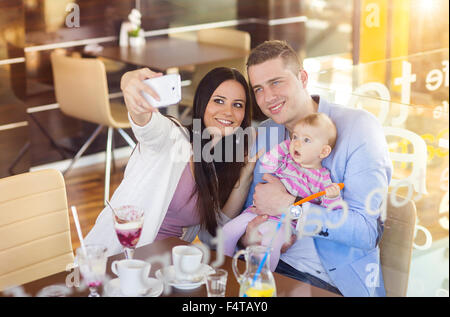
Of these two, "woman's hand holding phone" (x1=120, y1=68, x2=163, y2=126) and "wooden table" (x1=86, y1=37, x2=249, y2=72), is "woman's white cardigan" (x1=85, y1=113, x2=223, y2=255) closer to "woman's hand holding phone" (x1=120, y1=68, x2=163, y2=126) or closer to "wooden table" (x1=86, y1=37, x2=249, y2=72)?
"woman's hand holding phone" (x1=120, y1=68, x2=163, y2=126)

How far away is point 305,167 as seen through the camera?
1.95 meters

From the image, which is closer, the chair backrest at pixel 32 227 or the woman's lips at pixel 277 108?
the chair backrest at pixel 32 227

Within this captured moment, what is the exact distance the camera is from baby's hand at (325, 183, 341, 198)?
188cm

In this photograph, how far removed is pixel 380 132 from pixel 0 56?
2311 millimetres

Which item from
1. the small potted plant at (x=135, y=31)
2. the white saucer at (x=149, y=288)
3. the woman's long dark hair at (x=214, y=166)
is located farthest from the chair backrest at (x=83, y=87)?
the white saucer at (x=149, y=288)

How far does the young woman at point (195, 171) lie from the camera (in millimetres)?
2008

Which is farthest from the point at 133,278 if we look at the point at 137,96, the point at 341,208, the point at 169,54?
the point at 169,54

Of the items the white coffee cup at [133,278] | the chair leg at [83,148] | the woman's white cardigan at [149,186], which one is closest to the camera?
the white coffee cup at [133,278]

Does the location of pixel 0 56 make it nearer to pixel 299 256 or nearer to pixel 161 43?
pixel 161 43

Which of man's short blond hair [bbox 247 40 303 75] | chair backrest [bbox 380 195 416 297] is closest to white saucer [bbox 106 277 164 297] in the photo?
chair backrest [bbox 380 195 416 297]

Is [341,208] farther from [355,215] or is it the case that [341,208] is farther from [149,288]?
[149,288]

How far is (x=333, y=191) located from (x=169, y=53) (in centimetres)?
235

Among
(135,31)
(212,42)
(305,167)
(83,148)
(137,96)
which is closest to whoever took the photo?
(137,96)

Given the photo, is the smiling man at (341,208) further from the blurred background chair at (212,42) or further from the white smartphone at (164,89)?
the blurred background chair at (212,42)
